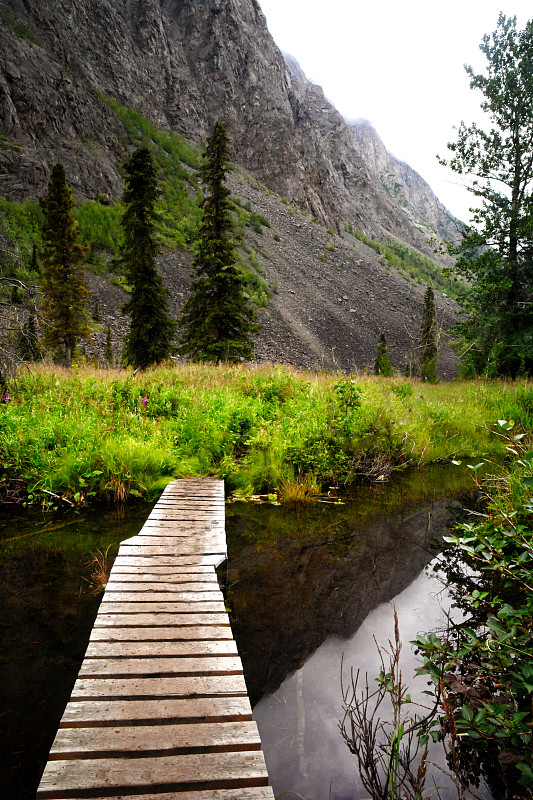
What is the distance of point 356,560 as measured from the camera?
496 centimetres

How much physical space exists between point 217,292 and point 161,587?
16.4 m

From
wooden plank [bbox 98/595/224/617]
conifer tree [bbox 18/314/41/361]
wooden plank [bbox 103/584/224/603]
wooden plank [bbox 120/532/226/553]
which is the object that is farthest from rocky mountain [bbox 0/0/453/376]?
wooden plank [bbox 98/595/224/617]

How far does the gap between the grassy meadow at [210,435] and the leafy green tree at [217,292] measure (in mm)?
7641

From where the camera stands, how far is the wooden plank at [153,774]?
1.74 m

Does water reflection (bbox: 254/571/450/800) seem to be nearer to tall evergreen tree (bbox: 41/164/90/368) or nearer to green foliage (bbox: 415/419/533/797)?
green foliage (bbox: 415/419/533/797)

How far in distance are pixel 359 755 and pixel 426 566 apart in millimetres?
2805

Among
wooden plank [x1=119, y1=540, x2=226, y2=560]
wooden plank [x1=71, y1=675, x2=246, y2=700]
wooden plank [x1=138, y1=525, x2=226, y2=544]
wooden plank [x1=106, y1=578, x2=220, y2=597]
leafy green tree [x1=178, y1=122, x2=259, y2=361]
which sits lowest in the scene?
wooden plank [x1=138, y1=525, x2=226, y2=544]

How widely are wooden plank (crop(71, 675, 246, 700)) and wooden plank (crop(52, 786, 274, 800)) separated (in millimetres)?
558

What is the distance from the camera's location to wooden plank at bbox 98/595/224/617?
10.4ft

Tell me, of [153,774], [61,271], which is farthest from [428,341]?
[153,774]

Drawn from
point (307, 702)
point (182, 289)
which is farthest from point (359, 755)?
point (182, 289)

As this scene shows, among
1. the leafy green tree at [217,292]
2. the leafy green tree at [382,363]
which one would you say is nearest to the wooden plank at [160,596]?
the leafy green tree at [217,292]

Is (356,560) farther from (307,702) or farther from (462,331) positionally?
(462,331)

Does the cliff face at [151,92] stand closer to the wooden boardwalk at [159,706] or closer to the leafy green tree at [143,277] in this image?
the leafy green tree at [143,277]
